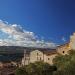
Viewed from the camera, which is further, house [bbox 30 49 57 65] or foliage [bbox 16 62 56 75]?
house [bbox 30 49 57 65]

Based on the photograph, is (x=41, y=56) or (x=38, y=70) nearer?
(x=38, y=70)

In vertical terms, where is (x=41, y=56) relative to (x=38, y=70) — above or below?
above

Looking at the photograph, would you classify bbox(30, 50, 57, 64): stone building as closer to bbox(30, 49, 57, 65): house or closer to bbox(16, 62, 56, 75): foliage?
bbox(30, 49, 57, 65): house

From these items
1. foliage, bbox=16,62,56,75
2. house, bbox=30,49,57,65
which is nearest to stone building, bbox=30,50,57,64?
house, bbox=30,49,57,65

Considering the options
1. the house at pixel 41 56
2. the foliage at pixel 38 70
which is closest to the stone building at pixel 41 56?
the house at pixel 41 56

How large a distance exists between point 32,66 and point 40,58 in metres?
16.6

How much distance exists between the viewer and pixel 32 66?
141 feet

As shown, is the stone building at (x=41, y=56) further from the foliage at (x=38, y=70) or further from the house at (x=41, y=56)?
the foliage at (x=38, y=70)

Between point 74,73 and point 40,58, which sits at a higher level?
point 40,58

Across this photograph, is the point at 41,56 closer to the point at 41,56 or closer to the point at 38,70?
A: the point at 41,56

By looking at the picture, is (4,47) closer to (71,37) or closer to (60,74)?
(71,37)

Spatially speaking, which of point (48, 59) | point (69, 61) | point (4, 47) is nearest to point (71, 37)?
point (48, 59)

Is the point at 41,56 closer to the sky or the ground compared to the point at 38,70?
closer to the sky

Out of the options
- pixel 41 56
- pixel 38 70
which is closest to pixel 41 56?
pixel 41 56
